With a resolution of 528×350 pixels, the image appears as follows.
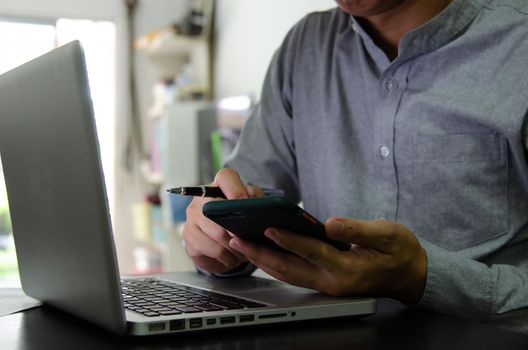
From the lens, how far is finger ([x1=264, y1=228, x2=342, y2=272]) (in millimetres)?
627

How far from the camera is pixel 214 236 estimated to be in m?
0.80

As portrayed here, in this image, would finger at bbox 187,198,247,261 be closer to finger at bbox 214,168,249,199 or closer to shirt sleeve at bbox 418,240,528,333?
finger at bbox 214,168,249,199

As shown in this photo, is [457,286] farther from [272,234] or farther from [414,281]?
[272,234]

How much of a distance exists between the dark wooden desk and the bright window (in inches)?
138

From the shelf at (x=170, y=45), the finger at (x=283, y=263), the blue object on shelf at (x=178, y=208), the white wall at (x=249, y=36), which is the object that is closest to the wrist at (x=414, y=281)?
the finger at (x=283, y=263)

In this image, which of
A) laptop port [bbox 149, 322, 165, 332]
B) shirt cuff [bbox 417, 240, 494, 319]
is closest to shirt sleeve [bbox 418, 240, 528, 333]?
shirt cuff [bbox 417, 240, 494, 319]

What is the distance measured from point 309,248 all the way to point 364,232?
0.06m

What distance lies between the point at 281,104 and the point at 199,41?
2562 millimetres

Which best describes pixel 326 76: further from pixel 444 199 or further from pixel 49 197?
pixel 49 197

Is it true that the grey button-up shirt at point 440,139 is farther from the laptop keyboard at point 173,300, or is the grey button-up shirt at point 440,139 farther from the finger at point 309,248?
the laptop keyboard at point 173,300

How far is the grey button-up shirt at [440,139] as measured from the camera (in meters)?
0.92

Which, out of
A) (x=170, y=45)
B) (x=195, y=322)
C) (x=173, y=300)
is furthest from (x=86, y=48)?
(x=195, y=322)

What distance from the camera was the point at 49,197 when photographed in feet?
2.12

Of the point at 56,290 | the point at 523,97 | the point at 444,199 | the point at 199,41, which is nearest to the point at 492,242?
the point at 444,199
